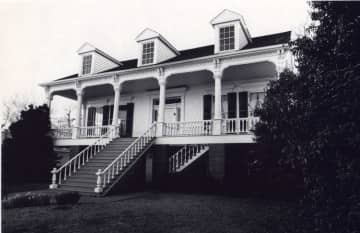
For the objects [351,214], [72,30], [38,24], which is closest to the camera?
[351,214]

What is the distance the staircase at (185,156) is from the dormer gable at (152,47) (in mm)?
4493

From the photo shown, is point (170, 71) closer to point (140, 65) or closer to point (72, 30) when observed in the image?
point (140, 65)

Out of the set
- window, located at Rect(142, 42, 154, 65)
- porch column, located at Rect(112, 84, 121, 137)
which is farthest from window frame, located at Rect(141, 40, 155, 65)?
porch column, located at Rect(112, 84, 121, 137)

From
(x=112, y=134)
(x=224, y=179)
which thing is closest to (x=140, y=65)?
(x=112, y=134)

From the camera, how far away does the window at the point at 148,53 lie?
13087 millimetres

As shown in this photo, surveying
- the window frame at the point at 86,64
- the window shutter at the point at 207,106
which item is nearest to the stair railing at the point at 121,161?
the window shutter at the point at 207,106

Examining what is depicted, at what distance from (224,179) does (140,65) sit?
22.6 ft

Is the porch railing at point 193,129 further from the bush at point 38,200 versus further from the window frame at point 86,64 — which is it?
the window frame at point 86,64

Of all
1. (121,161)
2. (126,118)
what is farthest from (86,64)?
(121,161)

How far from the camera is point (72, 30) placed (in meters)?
6.10

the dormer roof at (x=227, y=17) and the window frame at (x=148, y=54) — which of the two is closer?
the dormer roof at (x=227, y=17)

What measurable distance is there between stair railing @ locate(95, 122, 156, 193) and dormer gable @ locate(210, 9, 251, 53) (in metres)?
4.68

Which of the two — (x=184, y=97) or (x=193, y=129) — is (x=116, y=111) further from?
(x=193, y=129)

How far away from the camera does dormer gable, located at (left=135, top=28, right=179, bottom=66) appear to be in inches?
508
